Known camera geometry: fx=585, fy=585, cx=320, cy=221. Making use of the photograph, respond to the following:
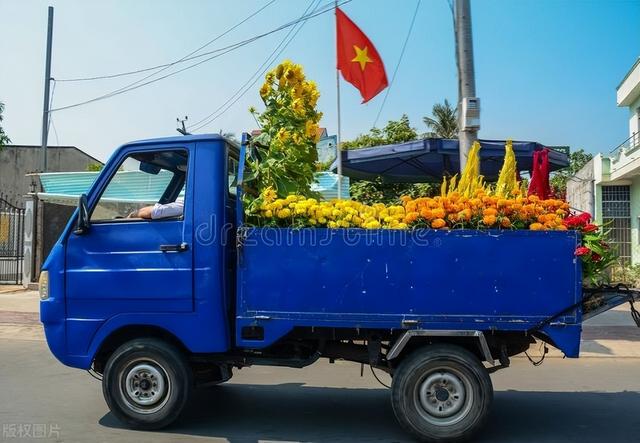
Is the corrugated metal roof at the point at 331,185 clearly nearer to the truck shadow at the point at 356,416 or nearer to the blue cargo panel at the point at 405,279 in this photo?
the truck shadow at the point at 356,416

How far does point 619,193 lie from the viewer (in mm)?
18141

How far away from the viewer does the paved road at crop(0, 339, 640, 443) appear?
481 centimetres

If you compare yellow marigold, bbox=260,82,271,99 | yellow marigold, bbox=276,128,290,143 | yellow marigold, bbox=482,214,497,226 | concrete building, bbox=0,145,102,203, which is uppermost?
concrete building, bbox=0,145,102,203

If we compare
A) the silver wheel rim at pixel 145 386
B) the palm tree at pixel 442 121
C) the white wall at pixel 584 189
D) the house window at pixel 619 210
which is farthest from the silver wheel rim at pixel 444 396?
the palm tree at pixel 442 121

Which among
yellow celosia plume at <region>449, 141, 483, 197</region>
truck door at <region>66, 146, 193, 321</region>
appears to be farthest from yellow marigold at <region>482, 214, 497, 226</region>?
truck door at <region>66, 146, 193, 321</region>

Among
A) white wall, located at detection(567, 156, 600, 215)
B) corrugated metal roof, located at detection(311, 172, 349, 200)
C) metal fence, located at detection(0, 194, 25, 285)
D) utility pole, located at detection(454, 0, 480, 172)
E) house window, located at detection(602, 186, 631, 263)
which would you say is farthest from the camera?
house window, located at detection(602, 186, 631, 263)

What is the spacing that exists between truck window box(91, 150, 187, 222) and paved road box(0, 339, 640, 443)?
180cm

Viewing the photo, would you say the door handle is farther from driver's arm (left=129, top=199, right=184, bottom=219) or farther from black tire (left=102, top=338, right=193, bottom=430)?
black tire (left=102, top=338, right=193, bottom=430)

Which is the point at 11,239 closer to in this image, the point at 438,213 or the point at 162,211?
the point at 162,211

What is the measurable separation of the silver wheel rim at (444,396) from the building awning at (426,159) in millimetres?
5762

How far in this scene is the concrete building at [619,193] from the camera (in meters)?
17.1

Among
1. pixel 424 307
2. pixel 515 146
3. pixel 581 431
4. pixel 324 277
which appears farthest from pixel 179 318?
pixel 515 146

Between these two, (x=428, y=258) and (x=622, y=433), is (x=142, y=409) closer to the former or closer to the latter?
(x=428, y=258)

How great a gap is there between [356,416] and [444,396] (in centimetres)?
120
